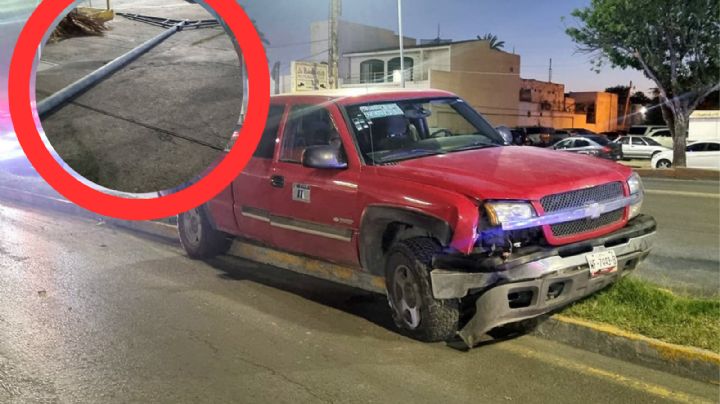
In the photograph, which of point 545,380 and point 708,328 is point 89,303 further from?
point 708,328

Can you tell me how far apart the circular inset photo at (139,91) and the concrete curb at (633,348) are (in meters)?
2.77

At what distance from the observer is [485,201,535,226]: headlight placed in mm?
4027

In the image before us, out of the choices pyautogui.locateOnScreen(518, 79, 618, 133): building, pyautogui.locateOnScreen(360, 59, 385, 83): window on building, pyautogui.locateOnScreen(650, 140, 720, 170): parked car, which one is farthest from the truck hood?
pyautogui.locateOnScreen(518, 79, 618, 133): building

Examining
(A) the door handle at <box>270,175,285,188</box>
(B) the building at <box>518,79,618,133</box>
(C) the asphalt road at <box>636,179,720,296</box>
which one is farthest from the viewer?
(B) the building at <box>518,79,618,133</box>

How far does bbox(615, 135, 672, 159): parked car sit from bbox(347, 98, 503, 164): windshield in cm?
2991

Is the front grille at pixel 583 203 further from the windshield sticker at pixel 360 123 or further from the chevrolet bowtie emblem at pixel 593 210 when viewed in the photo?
the windshield sticker at pixel 360 123

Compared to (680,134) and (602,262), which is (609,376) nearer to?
(602,262)

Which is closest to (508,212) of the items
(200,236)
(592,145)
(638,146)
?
(200,236)

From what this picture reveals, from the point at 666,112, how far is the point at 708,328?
2463 centimetres

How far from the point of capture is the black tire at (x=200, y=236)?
6707 mm

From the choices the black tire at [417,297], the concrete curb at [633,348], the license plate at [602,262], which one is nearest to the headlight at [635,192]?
the license plate at [602,262]

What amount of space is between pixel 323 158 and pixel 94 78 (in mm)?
2152

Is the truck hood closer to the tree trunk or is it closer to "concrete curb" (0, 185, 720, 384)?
"concrete curb" (0, 185, 720, 384)

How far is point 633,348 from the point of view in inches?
169
